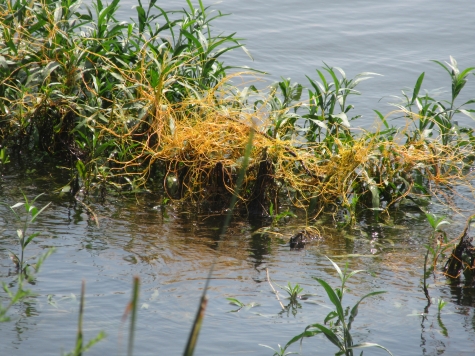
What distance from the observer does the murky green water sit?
337 cm

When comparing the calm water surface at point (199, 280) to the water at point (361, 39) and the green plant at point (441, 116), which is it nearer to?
the green plant at point (441, 116)

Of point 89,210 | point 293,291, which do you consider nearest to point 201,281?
point 293,291

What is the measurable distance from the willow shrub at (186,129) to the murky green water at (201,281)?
288 mm

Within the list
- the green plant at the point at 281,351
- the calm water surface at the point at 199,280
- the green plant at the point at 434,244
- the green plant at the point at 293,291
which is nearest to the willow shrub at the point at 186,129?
the calm water surface at the point at 199,280

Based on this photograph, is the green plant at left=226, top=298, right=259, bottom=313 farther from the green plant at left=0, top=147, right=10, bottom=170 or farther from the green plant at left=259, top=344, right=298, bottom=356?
the green plant at left=0, top=147, right=10, bottom=170

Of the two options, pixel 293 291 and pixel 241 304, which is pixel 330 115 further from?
pixel 241 304

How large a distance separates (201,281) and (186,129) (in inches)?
65.7

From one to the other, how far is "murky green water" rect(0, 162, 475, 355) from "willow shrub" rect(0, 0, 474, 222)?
288 millimetres

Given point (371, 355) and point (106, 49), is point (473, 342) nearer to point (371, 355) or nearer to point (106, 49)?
point (371, 355)

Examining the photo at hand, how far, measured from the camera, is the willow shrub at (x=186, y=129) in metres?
5.12

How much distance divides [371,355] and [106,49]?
139 inches

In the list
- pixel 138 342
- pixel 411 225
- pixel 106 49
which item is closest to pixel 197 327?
pixel 138 342

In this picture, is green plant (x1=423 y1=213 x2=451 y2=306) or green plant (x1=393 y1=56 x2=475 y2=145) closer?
green plant (x1=423 y1=213 x2=451 y2=306)

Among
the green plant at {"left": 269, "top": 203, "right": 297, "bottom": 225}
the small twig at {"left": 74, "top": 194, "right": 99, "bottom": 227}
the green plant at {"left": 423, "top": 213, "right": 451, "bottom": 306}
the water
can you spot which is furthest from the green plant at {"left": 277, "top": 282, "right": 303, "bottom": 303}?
the water
